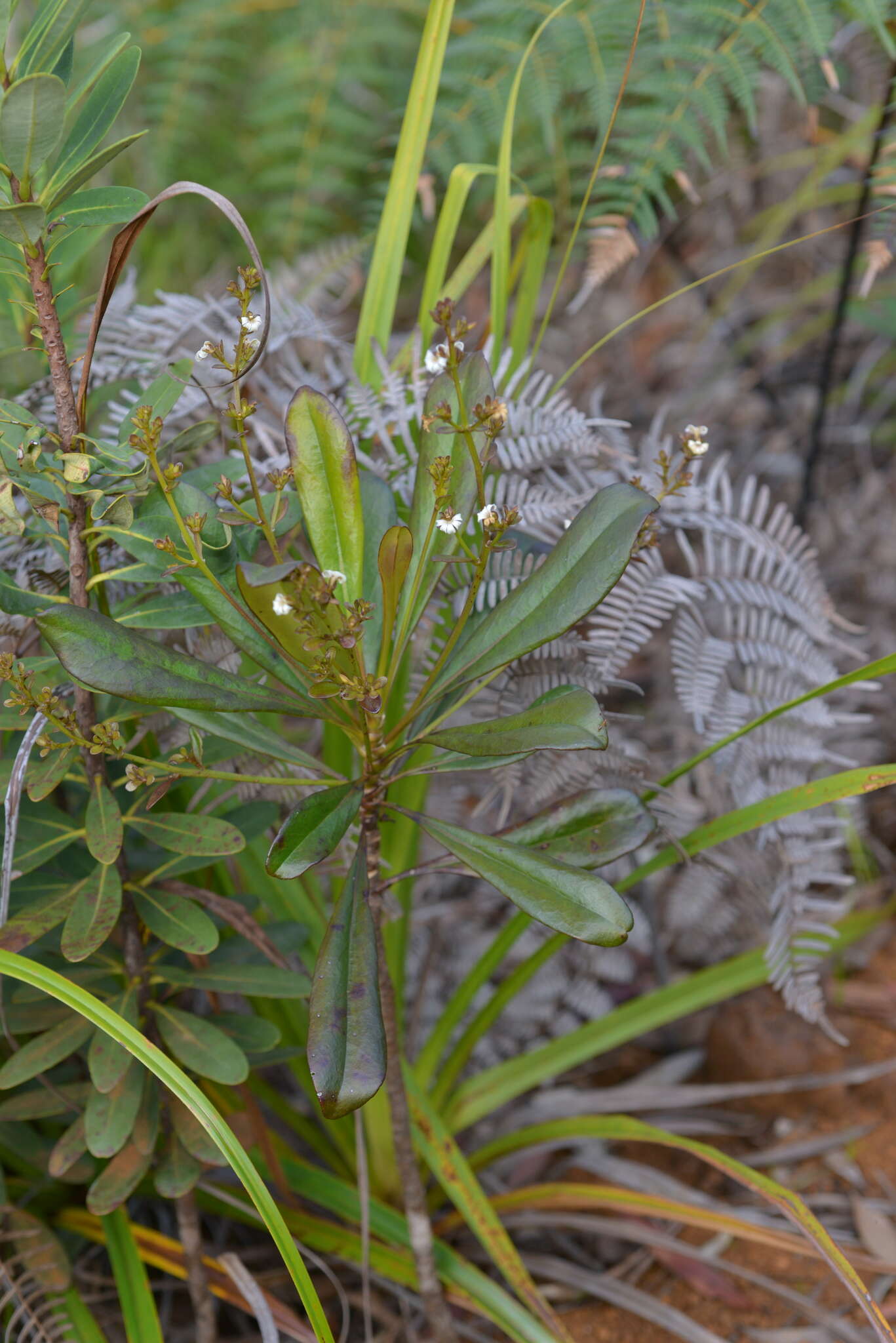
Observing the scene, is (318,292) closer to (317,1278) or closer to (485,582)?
(485,582)

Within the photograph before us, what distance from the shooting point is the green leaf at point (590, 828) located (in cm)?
69

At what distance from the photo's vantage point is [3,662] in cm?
63

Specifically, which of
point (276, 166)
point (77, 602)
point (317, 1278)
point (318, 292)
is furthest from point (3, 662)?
point (276, 166)

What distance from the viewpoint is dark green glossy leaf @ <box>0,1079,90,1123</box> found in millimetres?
831

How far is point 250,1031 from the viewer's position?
854mm

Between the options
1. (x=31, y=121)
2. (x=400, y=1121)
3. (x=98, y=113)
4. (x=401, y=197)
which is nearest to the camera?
(x=31, y=121)

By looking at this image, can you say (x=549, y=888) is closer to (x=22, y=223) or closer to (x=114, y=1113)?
(x=114, y=1113)

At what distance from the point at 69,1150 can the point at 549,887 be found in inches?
18.1

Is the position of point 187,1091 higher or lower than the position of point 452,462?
lower

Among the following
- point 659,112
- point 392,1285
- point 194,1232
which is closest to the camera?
point 194,1232

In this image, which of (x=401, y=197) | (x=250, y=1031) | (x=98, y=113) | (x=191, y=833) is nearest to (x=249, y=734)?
(x=191, y=833)

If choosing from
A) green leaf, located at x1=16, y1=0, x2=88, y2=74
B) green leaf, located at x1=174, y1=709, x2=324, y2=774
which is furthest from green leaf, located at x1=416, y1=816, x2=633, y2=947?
green leaf, located at x1=16, y1=0, x2=88, y2=74

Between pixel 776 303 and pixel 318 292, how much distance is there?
997 mm

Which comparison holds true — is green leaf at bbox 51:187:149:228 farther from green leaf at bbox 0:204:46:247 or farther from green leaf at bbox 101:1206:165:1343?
green leaf at bbox 101:1206:165:1343
